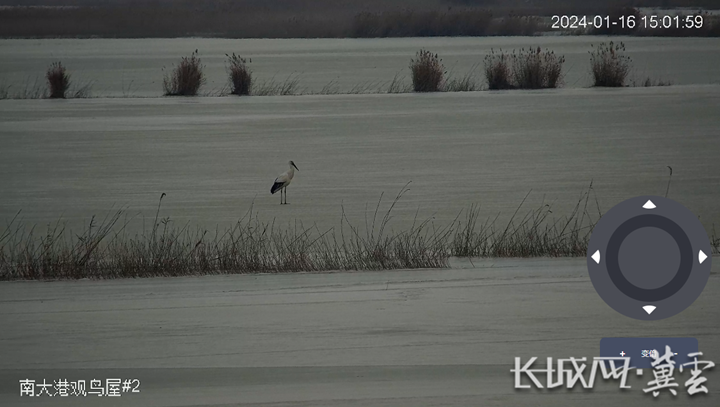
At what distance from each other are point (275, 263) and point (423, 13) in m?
65.9

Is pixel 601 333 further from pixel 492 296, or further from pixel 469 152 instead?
pixel 469 152

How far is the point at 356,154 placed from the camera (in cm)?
1443

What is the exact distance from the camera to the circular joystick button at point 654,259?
413 cm

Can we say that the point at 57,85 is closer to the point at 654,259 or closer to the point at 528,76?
the point at 528,76

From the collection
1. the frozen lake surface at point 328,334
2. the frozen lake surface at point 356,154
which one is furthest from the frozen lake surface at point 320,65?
the frozen lake surface at point 328,334

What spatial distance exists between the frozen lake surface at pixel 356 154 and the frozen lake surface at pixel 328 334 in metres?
2.93

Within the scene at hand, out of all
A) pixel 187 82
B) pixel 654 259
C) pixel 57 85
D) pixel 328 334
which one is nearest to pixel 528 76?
pixel 187 82

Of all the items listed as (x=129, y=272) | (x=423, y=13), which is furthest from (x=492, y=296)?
(x=423, y=13)

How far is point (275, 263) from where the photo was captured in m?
7.18

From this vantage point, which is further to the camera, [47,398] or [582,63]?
[582,63]

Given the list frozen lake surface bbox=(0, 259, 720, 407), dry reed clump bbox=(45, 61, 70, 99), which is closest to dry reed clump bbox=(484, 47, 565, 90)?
dry reed clump bbox=(45, 61, 70, 99)

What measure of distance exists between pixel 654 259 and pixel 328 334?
1.69 metres

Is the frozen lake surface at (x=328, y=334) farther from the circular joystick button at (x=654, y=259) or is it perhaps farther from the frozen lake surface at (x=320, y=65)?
the frozen lake surface at (x=320, y=65)

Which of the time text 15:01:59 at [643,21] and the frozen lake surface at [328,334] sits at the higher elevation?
the time text 15:01:59 at [643,21]
